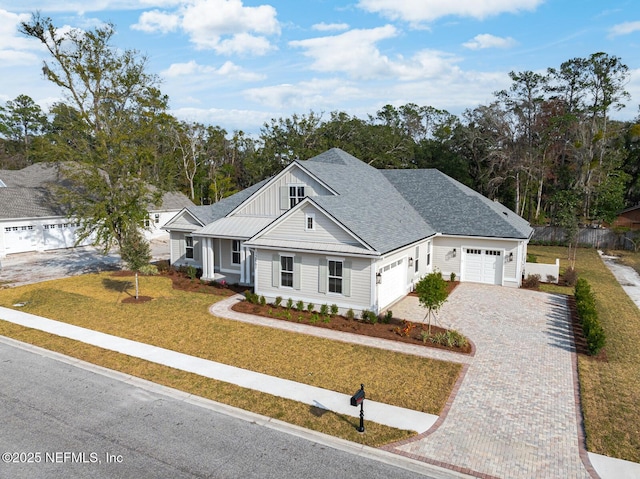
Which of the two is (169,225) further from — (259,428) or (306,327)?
(259,428)

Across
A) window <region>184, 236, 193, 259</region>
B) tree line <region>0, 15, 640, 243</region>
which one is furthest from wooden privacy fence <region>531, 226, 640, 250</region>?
window <region>184, 236, 193, 259</region>

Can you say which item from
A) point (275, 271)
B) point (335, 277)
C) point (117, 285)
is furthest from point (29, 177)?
point (335, 277)

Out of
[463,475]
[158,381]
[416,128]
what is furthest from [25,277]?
[416,128]

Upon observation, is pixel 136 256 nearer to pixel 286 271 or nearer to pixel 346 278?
pixel 286 271

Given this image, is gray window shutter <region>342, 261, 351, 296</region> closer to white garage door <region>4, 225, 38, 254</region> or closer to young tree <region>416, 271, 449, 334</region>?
young tree <region>416, 271, 449, 334</region>

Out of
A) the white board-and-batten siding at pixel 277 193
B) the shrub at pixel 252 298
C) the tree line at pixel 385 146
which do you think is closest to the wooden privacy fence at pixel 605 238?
the tree line at pixel 385 146

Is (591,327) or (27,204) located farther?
(27,204)
